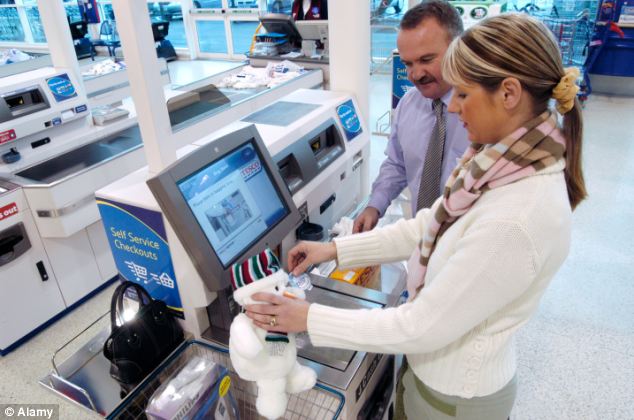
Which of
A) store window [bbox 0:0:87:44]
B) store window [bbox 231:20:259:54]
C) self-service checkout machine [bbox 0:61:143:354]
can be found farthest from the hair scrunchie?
store window [bbox 0:0:87:44]

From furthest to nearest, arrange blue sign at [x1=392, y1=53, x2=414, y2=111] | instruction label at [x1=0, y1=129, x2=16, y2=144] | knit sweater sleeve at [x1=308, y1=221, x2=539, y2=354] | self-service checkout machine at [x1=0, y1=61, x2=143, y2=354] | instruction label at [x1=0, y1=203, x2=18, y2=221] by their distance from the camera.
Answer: blue sign at [x1=392, y1=53, x2=414, y2=111] < instruction label at [x1=0, y1=129, x2=16, y2=144] < self-service checkout machine at [x1=0, y1=61, x2=143, y2=354] < instruction label at [x1=0, y1=203, x2=18, y2=221] < knit sweater sleeve at [x1=308, y1=221, x2=539, y2=354]

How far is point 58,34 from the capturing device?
3355mm

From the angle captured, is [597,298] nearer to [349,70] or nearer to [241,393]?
[349,70]

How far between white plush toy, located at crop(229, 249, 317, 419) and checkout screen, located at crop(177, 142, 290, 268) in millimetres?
143

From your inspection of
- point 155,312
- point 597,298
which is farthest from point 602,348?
point 155,312

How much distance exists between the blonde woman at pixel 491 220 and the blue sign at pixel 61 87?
297cm

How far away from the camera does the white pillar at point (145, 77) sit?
1.22 m

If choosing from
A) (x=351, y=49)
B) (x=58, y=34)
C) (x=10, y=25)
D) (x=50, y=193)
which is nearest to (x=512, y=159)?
(x=351, y=49)

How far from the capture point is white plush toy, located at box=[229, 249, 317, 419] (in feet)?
3.47

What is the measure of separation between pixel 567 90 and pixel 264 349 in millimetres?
830

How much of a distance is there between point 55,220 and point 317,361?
2.17 meters

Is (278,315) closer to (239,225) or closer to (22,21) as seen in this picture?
(239,225)

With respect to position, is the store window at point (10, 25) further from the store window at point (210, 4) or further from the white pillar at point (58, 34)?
the white pillar at point (58, 34)

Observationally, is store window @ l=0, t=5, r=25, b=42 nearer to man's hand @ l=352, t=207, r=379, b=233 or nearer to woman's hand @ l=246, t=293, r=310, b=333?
man's hand @ l=352, t=207, r=379, b=233
